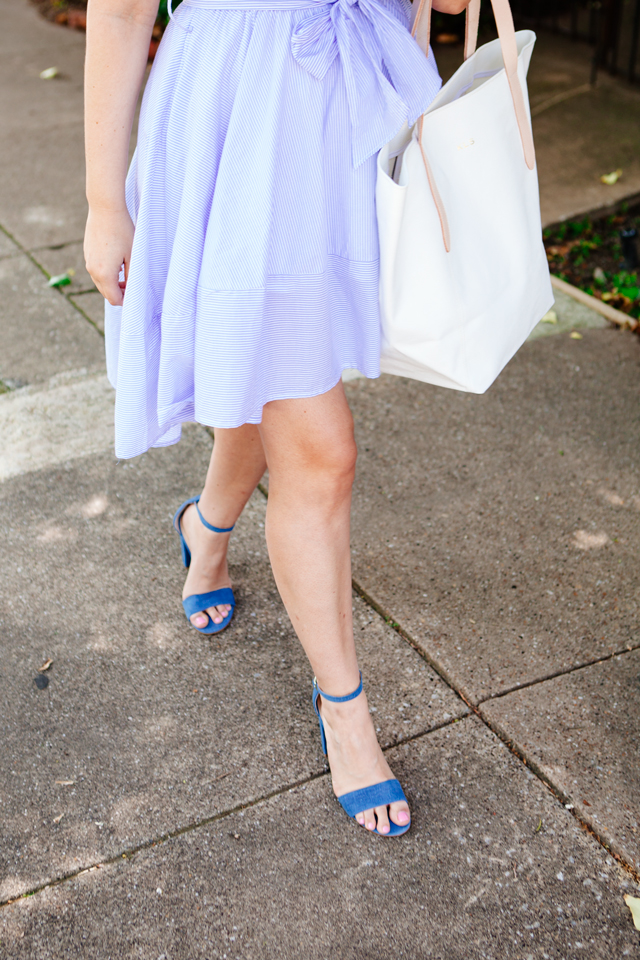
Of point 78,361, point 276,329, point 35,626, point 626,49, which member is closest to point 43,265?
point 78,361

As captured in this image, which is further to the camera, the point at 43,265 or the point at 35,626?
the point at 43,265

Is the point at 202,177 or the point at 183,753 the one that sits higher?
the point at 202,177

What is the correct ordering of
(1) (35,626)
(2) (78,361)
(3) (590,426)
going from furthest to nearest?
1. (2) (78,361)
2. (3) (590,426)
3. (1) (35,626)

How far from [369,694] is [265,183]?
1.29 m

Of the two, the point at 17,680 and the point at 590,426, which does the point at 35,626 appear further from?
the point at 590,426

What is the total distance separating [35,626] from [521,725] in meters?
1.33

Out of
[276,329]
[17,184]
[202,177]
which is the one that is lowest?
[17,184]

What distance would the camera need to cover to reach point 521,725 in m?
2.19

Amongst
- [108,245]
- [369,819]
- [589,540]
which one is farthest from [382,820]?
[108,245]

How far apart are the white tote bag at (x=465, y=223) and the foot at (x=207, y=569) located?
2.82 feet

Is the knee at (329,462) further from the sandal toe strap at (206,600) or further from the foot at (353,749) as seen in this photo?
the sandal toe strap at (206,600)

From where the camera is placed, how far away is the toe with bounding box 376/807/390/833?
1937 millimetres

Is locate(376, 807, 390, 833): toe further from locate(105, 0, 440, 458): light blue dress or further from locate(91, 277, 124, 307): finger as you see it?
locate(91, 277, 124, 307): finger

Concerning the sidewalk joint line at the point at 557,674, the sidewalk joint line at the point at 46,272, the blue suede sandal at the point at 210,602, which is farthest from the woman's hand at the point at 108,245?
the sidewalk joint line at the point at 46,272
